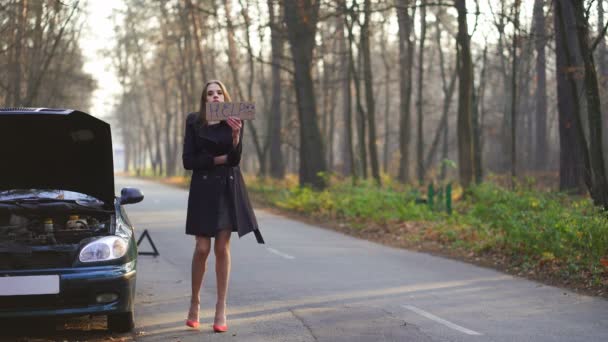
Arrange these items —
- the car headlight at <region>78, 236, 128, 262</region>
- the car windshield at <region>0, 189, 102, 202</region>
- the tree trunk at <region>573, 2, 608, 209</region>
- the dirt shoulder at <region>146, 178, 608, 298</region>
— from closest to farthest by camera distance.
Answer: the car headlight at <region>78, 236, 128, 262</region> < the car windshield at <region>0, 189, 102, 202</region> < the dirt shoulder at <region>146, 178, 608, 298</region> < the tree trunk at <region>573, 2, 608, 209</region>

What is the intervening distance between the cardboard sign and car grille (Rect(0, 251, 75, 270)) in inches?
58.6

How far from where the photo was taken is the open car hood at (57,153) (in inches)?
288

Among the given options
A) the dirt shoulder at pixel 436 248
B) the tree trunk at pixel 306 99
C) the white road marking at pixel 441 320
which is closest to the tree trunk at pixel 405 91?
the tree trunk at pixel 306 99

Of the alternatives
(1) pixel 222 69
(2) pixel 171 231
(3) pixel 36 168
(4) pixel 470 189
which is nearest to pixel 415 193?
(4) pixel 470 189

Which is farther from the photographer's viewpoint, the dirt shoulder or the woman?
the dirt shoulder

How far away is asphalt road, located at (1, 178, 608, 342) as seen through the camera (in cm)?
691

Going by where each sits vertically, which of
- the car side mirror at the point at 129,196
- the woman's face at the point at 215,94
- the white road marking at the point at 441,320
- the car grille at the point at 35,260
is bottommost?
→ the white road marking at the point at 441,320

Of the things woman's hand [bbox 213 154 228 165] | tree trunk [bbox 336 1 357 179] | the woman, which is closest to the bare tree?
tree trunk [bbox 336 1 357 179]

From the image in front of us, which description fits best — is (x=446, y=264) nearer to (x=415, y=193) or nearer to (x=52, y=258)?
(x=52, y=258)

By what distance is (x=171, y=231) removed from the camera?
57.5 ft

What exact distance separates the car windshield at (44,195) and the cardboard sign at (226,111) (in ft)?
5.81

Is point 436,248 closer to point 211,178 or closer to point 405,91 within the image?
point 211,178

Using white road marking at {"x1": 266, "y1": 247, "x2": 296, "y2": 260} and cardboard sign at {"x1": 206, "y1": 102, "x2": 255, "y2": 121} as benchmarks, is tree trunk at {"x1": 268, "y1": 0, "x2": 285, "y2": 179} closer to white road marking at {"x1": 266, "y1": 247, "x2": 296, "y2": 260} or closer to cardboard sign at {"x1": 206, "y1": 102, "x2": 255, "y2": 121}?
white road marking at {"x1": 266, "y1": 247, "x2": 296, "y2": 260}

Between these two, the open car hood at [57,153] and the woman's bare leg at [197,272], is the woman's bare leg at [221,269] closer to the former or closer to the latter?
the woman's bare leg at [197,272]
